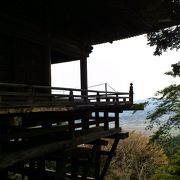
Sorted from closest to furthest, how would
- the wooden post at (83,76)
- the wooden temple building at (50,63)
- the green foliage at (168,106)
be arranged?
the green foliage at (168,106) < the wooden temple building at (50,63) < the wooden post at (83,76)

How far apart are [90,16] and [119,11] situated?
1072 millimetres

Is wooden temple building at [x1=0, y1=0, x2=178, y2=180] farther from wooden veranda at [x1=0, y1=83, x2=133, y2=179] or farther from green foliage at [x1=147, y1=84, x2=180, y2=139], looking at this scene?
green foliage at [x1=147, y1=84, x2=180, y2=139]

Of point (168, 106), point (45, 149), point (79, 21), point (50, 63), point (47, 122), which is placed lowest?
point (45, 149)

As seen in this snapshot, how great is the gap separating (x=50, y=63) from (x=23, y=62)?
34.2 inches

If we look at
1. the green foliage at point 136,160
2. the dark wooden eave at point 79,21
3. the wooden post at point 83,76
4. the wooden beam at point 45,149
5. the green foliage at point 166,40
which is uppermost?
the dark wooden eave at point 79,21

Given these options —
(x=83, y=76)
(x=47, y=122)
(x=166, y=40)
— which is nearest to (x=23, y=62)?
(x=47, y=122)

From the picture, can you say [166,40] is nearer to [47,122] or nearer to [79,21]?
[79,21]

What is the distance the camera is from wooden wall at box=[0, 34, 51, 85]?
9.09 m

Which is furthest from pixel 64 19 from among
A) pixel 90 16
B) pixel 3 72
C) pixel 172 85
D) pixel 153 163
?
pixel 153 163

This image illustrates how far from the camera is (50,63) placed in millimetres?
10008

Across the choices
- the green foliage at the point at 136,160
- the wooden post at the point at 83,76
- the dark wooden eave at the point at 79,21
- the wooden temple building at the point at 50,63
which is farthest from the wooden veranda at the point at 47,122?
the green foliage at the point at 136,160

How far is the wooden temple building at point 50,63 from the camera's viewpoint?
25.5ft

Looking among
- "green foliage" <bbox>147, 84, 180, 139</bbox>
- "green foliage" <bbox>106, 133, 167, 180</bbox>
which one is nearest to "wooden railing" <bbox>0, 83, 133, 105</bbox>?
"green foliage" <bbox>147, 84, 180, 139</bbox>

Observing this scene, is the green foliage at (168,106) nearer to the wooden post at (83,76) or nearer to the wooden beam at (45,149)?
the wooden beam at (45,149)
